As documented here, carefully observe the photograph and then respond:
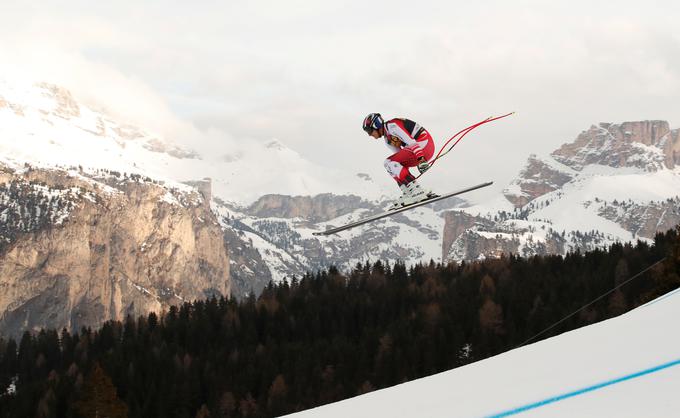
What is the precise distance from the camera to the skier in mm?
21728

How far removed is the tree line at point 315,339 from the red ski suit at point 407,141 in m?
70.3

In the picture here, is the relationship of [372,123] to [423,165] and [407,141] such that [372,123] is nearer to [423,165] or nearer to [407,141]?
[407,141]

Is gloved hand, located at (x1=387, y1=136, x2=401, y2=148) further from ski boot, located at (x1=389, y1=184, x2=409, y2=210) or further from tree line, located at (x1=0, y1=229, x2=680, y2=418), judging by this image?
tree line, located at (x1=0, y1=229, x2=680, y2=418)

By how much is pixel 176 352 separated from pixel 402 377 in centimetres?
3972

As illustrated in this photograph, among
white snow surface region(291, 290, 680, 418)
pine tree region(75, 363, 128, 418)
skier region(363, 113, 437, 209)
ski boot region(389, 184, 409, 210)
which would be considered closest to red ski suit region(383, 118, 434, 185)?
skier region(363, 113, 437, 209)

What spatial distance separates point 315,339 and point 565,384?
12349 cm

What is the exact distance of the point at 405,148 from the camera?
22.1 metres

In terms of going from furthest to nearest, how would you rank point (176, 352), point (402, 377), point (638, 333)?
point (176, 352) < point (402, 377) < point (638, 333)

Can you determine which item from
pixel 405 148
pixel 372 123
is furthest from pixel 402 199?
pixel 372 123

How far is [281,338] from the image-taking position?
132375mm

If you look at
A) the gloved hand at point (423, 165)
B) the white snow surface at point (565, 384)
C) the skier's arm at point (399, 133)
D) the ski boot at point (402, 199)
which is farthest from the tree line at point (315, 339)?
the white snow surface at point (565, 384)

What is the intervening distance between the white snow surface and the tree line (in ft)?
263

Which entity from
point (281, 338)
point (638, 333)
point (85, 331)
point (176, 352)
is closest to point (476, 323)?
point (281, 338)

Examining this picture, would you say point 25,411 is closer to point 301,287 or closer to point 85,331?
point 85,331
